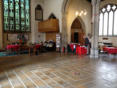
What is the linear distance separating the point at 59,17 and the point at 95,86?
291 inches

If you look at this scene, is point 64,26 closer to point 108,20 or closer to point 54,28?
point 54,28

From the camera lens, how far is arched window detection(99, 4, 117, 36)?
10.4 meters

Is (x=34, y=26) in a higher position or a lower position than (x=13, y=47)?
higher

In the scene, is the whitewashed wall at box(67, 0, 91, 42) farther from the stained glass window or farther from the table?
the table

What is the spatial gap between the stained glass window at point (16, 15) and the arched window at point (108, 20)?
24.1 ft

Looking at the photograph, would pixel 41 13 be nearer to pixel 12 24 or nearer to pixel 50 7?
pixel 50 7

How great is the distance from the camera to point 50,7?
1074cm

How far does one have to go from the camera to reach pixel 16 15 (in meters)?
10.7

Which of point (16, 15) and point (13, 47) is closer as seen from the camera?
point (13, 47)

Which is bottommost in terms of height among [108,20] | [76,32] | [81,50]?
[81,50]

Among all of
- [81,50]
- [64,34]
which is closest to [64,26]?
[64,34]

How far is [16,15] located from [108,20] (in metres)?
8.69

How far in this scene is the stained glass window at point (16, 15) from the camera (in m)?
10.2

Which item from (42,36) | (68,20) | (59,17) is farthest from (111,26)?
(42,36)
